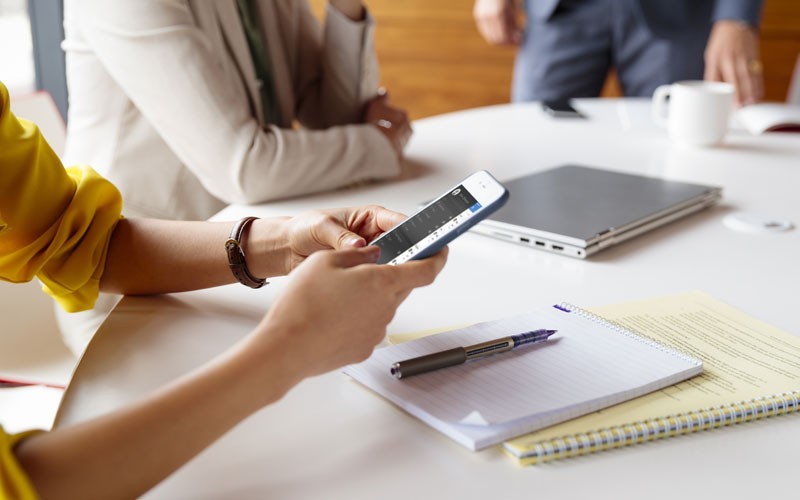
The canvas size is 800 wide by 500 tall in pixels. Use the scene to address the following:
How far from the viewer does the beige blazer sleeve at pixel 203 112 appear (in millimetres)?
1150

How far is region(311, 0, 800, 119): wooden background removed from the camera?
3.47 meters

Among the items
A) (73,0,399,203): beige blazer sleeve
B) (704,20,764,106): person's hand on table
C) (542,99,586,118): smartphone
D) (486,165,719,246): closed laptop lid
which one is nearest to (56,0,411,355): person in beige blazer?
(73,0,399,203): beige blazer sleeve

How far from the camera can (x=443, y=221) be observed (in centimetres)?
72

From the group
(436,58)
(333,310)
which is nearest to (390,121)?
(333,310)

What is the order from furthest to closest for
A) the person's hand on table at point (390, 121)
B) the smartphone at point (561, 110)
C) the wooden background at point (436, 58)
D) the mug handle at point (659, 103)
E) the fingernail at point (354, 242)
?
1. the wooden background at point (436, 58)
2. the smartphone at point (561, 110)
3. the mug handle at point (659, 103)
4. the person's hand on table at point (390, 121)
5. the fingernail at point (354, 242)

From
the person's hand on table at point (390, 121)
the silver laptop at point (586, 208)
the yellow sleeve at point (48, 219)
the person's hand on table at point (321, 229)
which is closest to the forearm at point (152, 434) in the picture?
the person's hand on table at point (321, 229)

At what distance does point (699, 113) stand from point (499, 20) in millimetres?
827

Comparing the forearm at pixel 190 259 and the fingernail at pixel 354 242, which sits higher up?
the fingernail at pixel 354 242

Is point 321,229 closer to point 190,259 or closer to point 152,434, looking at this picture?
point 190,259

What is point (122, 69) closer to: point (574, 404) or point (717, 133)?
point (574, 404)

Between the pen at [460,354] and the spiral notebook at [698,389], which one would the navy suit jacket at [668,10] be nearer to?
the spiral notebook at [698,389]

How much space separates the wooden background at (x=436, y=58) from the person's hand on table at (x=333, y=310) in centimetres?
284

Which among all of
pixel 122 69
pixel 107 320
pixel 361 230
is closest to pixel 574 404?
pixel 361 230

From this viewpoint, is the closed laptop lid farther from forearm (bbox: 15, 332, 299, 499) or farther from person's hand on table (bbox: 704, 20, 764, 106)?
person's hand on table (bbox: 704, 20, 764, 106)
